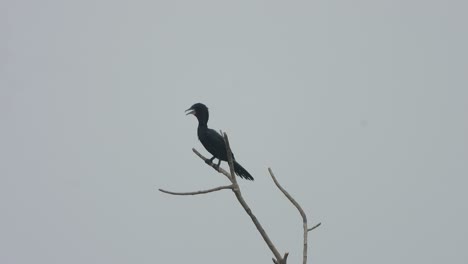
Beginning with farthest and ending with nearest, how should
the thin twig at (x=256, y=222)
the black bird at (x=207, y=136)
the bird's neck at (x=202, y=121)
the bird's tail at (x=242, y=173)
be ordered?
the bird's neck at (x=202, y=121) → the black bird at (x=207, y=136) → the bird's tail at (x=242, y=173) → the thin twig at (x=256, y=222)

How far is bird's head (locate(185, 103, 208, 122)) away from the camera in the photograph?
14219 mm

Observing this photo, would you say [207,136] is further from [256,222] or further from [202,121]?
[256,222]

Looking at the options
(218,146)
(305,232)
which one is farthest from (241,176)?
(305,232)

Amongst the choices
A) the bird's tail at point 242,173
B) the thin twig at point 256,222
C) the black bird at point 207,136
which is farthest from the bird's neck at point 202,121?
the thin twig at point 256,222

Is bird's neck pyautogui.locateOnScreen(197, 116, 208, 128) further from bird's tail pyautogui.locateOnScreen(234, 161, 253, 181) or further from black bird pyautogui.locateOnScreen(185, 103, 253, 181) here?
bird's tail pyautogui.locateOnScreen(234, 161, 253, 181)

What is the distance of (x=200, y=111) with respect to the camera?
14.2 meters

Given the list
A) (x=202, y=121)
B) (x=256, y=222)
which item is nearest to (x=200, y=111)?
(x=202, y=121)

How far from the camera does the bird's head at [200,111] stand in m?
14.2

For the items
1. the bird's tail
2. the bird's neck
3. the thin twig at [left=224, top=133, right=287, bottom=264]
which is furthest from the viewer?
the bird's neck

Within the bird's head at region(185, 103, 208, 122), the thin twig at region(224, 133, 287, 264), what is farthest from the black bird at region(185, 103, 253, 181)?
the thin twig at region(224, 133, 287, 264)

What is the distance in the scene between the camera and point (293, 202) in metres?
6.03

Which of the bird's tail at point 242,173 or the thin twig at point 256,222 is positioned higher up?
the bird's tail at point 242,173

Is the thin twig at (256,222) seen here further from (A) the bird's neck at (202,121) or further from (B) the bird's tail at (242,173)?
(A) the bird's neck at (202,121)

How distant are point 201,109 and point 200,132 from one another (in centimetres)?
45
